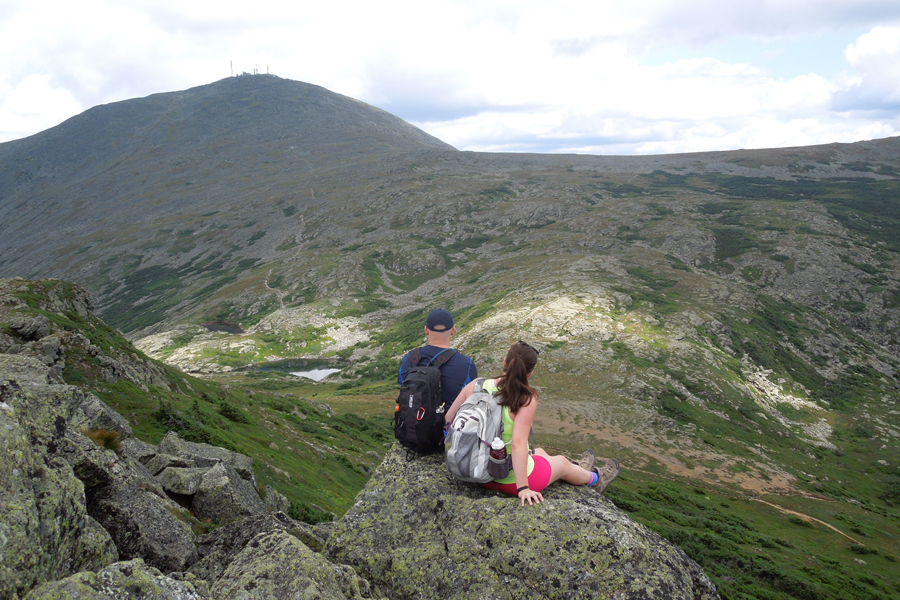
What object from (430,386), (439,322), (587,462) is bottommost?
(587,462)

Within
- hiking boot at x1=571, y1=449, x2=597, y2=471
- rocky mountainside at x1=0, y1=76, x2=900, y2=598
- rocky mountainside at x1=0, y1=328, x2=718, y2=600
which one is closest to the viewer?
rocky mountainside at x1=0, y1=328, x2=718, y2=600

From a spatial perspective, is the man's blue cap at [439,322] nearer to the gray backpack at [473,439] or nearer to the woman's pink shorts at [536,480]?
the gray backpack at [473,439]

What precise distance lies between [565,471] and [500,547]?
2394mm

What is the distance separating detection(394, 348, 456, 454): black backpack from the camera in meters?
9.23

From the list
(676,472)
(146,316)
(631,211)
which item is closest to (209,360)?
(146,316)

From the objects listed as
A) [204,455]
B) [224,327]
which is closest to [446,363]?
[204,455]

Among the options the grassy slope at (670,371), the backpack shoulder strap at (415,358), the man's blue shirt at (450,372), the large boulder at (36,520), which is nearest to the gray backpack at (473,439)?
the man's blue shirt at (450,372)

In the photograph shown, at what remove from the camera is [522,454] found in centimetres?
824

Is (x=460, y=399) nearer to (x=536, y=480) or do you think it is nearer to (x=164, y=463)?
(x=536, y=480)

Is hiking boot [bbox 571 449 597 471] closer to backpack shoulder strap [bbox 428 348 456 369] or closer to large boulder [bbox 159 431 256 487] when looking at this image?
backpack shoulder strap [bbox 428 348 456 369]

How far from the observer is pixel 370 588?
7.88m

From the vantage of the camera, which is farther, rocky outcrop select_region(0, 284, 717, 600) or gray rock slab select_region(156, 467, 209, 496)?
gray rock slab select_region(156, 467, 209, 496)

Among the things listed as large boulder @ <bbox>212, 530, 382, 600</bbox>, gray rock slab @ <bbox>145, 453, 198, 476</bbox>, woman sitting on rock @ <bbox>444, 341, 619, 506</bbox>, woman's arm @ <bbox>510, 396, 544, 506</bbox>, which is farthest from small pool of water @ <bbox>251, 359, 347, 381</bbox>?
woman's arm @ <bbox>510, 396, 544, 506</bbox>

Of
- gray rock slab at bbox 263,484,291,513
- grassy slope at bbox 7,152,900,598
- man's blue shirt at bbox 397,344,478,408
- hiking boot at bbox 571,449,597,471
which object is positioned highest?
man's blue shirt at bbox 397,344,478,408
